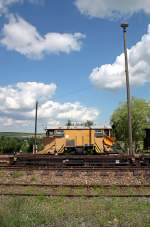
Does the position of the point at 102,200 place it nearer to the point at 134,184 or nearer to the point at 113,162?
the point at 134,184

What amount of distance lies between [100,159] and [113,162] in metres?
0.78

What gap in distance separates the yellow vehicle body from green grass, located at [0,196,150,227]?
16.2 m

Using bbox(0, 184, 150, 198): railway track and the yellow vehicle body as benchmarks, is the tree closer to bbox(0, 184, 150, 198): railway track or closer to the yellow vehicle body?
the yellow vehicle body

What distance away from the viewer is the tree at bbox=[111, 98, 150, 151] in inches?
2948

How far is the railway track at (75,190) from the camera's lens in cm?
1469

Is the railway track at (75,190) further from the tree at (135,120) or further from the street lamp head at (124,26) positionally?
the tree at (135,120)

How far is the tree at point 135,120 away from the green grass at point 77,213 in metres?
58.5

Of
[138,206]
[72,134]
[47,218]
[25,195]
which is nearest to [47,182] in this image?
[25,195]

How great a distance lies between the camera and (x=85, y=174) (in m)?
18.9

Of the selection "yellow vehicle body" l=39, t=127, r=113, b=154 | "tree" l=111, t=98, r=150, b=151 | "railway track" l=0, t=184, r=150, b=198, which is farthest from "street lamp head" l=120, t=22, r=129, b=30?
"tree" l=111, t=98, r=150, b=151

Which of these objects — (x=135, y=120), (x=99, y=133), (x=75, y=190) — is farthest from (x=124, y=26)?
(x=135, y=120)

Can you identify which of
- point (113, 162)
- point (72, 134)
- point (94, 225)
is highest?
point (72, 134)

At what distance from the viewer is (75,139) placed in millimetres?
30484

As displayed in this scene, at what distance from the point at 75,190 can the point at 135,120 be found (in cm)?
6227
